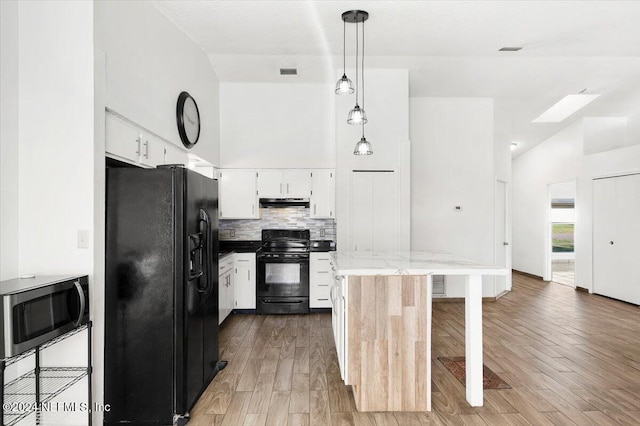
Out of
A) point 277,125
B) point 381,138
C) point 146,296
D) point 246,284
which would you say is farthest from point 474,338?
point 277,125

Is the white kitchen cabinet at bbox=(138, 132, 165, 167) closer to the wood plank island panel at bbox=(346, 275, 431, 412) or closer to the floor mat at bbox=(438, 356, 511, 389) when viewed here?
the wood plank island panel at bbox=(346, 275, 431, 412)

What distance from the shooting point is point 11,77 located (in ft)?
7.18

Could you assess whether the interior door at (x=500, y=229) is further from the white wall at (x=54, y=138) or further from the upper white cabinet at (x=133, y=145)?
the white wall at (x=54, y=138)

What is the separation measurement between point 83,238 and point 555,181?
788 centimetres

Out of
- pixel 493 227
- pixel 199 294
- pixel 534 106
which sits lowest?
pixel 199 294

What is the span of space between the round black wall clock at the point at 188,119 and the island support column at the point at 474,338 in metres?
2.93

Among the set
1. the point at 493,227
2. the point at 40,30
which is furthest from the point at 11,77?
the point at 493,227

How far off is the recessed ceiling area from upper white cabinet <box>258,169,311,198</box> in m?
1.30

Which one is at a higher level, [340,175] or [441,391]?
[340,175]

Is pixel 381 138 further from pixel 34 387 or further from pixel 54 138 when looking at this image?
pixel 34 387

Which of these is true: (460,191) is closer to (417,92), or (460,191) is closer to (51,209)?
(417,92)

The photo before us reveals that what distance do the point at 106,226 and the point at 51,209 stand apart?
30 centimetres

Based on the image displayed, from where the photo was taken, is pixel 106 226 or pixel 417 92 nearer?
pixel 106 226

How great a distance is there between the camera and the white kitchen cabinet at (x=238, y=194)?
5227 millimetres
